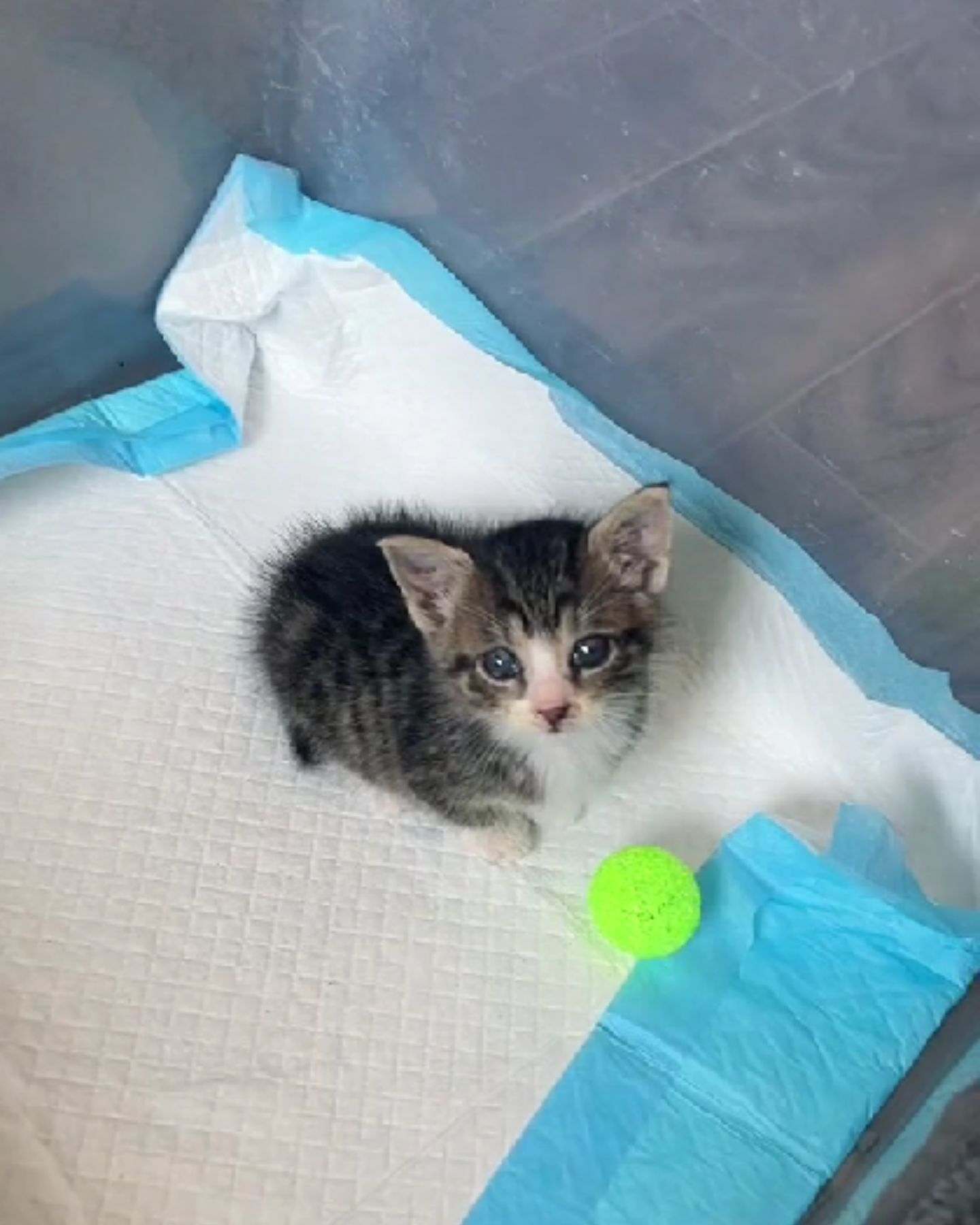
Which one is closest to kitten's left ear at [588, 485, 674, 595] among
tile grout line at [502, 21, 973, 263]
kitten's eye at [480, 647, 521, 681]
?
kitten's eye at [480, 647, 521, 681]

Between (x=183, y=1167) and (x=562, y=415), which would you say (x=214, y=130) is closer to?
(x=562, y=415)

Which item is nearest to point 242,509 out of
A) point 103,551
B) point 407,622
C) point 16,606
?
point 103,551

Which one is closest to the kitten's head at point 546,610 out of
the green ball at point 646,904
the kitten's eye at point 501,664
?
the kitten's eye at point 501,664

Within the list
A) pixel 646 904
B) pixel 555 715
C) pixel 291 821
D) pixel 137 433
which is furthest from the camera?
pixel 137 433

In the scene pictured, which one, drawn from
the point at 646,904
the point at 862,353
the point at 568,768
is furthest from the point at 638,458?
the point at 646,904

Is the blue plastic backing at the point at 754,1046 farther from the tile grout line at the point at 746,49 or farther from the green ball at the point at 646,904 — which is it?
the tile grout line at the point at 746,49

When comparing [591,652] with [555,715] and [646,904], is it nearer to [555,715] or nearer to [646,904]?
[555,715]

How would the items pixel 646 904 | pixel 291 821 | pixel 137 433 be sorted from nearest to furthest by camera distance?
pixel 646 904
pixel 291 821
pixel 137 433

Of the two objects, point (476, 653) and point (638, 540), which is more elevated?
point (638, 540)
